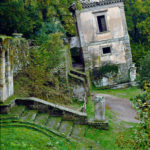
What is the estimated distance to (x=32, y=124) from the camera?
21.4 ft

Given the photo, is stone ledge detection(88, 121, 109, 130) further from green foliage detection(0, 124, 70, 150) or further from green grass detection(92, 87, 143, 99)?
green grass detection(92, 87, 143, 99)

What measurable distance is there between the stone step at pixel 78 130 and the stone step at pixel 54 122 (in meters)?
0.65

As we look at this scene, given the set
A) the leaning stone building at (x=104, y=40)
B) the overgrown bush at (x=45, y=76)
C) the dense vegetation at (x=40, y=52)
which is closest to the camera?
the overgrown bush at (x=45, y=76)

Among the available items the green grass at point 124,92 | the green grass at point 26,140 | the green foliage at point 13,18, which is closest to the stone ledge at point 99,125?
the green grass at point 26,140

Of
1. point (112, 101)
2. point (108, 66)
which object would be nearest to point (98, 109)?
point (112, 101)

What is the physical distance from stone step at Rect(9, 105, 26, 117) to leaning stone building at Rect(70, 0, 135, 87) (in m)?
10.0

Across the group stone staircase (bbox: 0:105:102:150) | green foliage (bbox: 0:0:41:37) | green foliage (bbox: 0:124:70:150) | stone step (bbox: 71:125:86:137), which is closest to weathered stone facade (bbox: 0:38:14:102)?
stone staircase (bbox: 0:105:102:150)

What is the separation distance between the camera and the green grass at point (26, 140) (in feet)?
16.6

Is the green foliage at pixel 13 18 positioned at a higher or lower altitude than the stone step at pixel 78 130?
higher

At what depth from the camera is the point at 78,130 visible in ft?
24.3

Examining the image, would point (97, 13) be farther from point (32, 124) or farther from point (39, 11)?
point (32, 124)

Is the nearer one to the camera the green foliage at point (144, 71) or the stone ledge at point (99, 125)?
the stone ledge at point (99, 125)

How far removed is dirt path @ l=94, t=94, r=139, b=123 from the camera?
10250 mm

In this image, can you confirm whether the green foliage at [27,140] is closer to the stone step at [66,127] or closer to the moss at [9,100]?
the stone step at [66,127]
